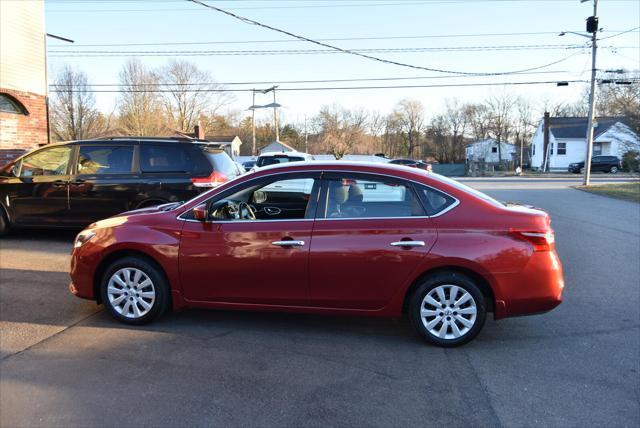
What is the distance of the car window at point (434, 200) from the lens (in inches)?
171

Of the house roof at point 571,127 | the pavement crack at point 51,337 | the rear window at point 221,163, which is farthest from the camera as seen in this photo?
the house roof at point 571,127

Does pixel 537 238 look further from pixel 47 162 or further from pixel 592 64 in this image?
pixel 592 64

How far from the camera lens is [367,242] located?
14.1 ft

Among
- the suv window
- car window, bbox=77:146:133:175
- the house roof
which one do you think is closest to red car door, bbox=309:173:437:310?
car window, bbox=77:146:133:175

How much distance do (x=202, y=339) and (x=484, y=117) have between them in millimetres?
76109

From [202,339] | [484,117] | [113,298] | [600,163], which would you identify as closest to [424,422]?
[202,339]

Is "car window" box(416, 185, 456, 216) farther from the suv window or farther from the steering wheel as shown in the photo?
the suv window

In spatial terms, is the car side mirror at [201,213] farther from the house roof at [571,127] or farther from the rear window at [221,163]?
the house roof at [571,127]

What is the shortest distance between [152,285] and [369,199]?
2264 millimetres

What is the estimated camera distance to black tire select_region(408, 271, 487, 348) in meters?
4.27

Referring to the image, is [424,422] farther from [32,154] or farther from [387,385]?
[32,154]

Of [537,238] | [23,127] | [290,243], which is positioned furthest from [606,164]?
[290,243]

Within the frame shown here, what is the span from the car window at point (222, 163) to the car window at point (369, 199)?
4386mm

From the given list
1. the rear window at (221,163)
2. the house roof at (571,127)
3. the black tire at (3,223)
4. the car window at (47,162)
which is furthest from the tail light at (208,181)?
the house roof at (571,127)
